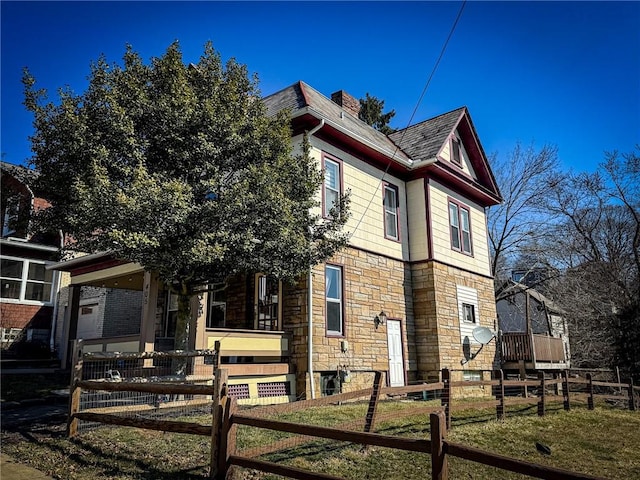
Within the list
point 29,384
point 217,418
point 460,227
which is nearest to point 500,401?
point 217,418

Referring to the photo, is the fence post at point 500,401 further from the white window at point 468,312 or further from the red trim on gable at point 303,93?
the red trim on gable at point 303,93

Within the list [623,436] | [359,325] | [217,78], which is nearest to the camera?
[623,436]

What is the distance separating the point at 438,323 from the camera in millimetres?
14742

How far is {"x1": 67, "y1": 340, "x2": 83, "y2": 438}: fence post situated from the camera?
7062mm

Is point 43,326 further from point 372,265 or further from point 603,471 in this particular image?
point 603,471

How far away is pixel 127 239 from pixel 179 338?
133 inches

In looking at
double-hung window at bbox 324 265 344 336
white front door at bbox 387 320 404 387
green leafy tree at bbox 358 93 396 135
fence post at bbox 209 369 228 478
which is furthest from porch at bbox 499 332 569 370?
green leafy tree at bbox 358 93 396 135

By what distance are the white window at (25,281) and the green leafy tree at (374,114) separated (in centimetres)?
2174

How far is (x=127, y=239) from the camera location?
760cm

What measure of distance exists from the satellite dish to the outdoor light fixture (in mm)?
3788

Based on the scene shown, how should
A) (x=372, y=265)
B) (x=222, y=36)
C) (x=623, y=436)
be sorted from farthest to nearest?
(x=372, y=265) → (x=222, y=36) → (x=623, y=436)

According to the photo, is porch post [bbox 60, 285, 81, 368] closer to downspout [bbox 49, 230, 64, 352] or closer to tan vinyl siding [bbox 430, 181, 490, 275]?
downspout [bbox 49, 230, 64, 352]

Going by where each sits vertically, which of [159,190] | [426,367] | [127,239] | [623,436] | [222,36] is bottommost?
[623,436]

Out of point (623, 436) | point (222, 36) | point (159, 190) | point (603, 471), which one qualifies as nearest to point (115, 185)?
point (159, 190)
